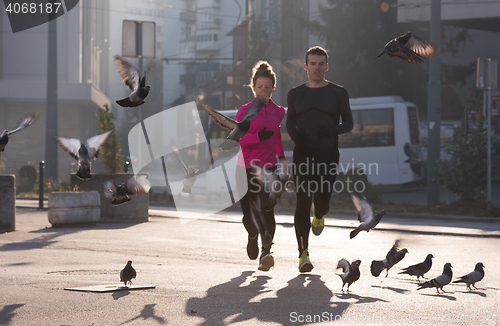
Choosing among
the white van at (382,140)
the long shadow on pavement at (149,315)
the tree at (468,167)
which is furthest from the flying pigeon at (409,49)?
the white van at (382,140)

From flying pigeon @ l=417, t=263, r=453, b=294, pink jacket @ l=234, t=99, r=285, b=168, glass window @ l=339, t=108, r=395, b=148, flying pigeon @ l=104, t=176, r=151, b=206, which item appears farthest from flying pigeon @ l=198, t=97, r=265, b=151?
glass window @ l=339, t=108, r=395, b=148

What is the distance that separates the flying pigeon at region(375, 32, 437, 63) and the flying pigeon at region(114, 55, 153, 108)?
2259 millimetres

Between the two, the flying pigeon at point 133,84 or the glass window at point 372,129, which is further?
the glass window at point 372,129

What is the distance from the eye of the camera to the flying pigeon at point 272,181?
256 inches

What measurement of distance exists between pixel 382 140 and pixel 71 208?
676 inches

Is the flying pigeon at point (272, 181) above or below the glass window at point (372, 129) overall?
below

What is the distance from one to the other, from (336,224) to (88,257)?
25.1 ft

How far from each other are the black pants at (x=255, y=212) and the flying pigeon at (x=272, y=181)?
0.29 meters

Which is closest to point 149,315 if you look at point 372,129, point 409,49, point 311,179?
point 311,179

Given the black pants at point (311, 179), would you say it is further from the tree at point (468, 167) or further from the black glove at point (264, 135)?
the tree at point (468, 167)

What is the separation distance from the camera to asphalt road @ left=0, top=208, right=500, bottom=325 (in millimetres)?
4973

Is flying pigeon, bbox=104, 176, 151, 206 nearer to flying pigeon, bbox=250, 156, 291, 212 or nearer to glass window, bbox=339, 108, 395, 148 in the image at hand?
flying pigeon, bbox=250, 156, 291, 212

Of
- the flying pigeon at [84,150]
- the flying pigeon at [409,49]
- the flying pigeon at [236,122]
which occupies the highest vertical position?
the flying pigeon at [409,49]

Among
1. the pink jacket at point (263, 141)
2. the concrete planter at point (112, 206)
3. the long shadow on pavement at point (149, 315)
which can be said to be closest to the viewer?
the long shadow on pavement at point (149, 315)
